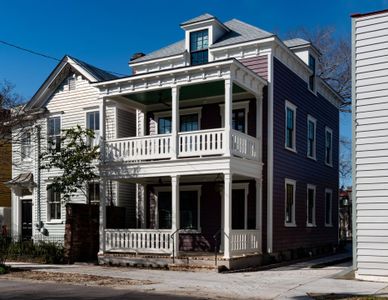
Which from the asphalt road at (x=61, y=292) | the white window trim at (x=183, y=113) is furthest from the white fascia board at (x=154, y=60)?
the asphalt road at (x=61, y=292)

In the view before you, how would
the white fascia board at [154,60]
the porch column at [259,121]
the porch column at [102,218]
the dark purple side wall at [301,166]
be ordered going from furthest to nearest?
the white fascia board at [154,60] < the dark purple side wall at [301,166] < the porch column at [259,121] < the porch column at [102,218]

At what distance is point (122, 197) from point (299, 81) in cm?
899

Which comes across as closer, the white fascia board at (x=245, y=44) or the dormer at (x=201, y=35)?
the white fascia board at (x=245, y=44)

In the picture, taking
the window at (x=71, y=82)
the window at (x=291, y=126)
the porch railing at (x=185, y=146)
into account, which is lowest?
the porch railing at (x=185, y=146)

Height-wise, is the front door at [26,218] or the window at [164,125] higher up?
the window at [164,125]

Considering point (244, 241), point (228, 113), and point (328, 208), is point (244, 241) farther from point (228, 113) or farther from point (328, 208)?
point (328, 208)

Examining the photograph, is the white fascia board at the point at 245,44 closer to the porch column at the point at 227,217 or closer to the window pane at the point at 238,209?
the window pane at the point at 238,209

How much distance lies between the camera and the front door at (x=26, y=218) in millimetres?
26312

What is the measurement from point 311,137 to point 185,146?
8.38m

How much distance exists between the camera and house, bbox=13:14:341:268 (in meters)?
17.6

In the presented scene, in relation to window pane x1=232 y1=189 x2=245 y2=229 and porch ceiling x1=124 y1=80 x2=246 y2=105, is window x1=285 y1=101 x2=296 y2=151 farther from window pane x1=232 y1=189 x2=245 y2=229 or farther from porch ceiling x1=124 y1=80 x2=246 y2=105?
window pane x1=232 y1=189 x2=245 y2=229

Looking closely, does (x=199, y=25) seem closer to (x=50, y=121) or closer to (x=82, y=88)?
(x=82, y=88)

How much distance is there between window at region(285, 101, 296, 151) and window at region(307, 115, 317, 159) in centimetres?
208

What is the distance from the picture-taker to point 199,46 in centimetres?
2169
